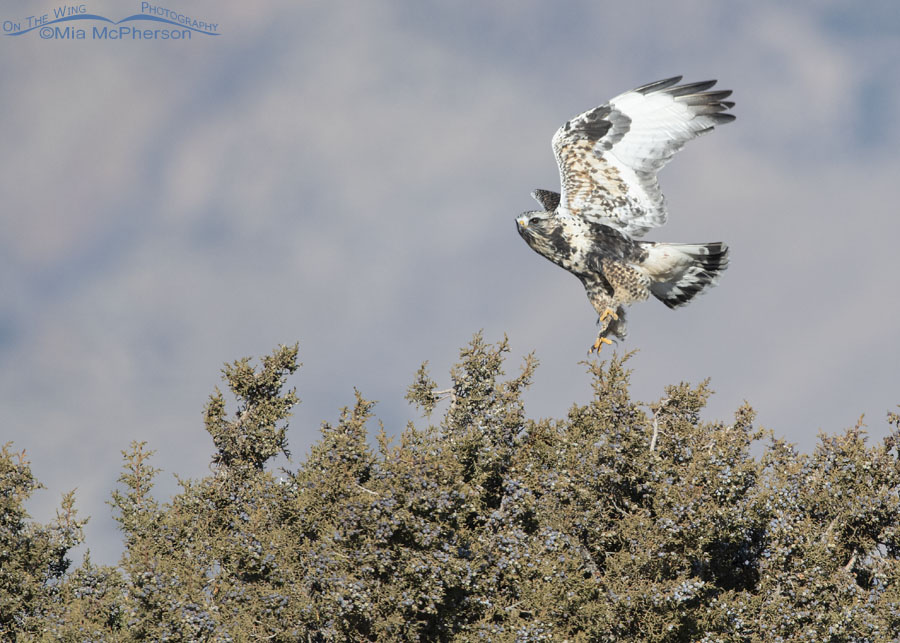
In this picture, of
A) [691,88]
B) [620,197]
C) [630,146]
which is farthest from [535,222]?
[691,88]

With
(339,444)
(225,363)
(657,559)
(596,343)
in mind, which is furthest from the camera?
(225,363)

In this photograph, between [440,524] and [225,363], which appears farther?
[225,363]

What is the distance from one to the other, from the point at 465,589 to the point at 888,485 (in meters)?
8.16

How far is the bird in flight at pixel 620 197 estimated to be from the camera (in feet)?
63.4

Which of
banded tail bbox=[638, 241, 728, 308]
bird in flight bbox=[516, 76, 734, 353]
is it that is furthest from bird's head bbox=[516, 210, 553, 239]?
banded tail bbox=[638, 241, 728, 308]

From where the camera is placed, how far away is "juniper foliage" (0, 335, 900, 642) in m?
17.7

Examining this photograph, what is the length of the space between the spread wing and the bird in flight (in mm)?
18

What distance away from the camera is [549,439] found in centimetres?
2189

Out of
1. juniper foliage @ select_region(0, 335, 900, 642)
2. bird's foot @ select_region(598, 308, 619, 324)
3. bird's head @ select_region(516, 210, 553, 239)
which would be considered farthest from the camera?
bird's foot @ select_region(598, 308, 619, 324)

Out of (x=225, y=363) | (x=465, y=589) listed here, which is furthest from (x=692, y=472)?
(x=225, y=363)

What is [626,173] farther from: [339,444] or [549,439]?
[339,444]

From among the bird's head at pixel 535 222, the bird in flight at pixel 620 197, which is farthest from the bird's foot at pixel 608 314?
the bird's head at pixel 535 222

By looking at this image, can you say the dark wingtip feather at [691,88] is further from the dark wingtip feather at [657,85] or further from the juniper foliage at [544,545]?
the juniper foliage at [544,545]

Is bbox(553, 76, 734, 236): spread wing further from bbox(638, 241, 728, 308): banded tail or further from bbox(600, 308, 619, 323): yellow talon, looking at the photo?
bbox(600, 308, 619, 323): yellow talon
